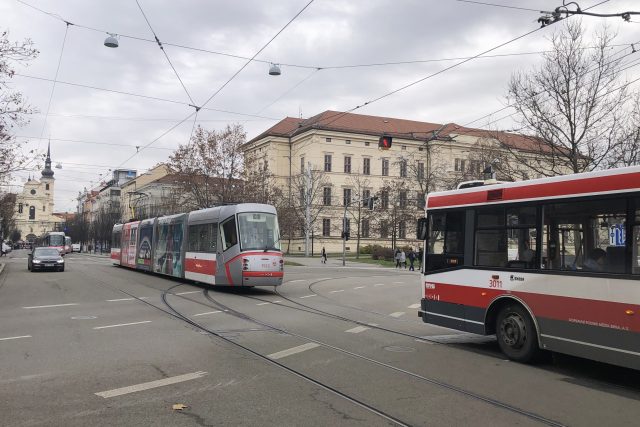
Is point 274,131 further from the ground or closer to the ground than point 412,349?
further from the ground

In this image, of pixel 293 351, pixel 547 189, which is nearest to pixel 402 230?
pixel 293 351

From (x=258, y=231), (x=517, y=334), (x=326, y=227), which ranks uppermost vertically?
(x=326, y=227)

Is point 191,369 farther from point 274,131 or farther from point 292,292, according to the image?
point 274,131

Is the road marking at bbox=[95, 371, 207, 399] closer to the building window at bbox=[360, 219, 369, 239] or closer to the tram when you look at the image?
the tram

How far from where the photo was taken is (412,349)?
30.9 feet

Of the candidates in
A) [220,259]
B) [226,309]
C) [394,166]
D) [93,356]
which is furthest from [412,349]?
[394,166]

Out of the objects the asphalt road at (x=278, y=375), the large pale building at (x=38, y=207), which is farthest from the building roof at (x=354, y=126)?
the large pale building at (x=38, y=207)

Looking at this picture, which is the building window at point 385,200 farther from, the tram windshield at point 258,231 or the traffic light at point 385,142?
the tram windshield at point 258,231

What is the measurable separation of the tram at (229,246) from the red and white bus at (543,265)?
940 centimetres

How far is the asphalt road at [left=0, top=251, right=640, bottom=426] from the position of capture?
5570mm

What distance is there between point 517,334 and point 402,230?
64.6m

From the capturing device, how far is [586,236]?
7496 mm

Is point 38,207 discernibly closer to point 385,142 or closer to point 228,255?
point 385,142

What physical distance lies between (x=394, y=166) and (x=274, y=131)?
1962 cm
